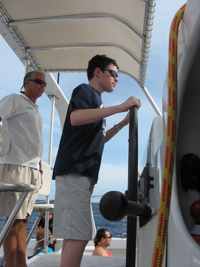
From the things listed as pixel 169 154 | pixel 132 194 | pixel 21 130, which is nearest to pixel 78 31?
pixel 21 130

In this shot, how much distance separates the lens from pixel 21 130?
1.93 metres

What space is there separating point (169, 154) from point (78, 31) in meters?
2.52

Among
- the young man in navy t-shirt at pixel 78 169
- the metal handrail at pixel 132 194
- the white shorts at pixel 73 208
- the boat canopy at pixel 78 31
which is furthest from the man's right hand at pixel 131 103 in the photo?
the boat canopy at pixel 78 31

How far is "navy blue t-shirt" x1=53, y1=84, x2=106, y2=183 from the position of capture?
4.08ft

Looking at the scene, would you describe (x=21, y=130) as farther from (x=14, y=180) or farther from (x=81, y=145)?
(x=81, y=145)

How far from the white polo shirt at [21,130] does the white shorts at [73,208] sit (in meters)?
0.73

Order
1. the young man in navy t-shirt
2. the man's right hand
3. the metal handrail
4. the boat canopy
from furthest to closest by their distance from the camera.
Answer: the boat canopy
the young man in navy t-shirt
the man's right hand
the metal handrail

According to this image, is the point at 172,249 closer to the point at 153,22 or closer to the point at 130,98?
the point at 130,98

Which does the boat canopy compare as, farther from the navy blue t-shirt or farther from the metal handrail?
the metal handrail

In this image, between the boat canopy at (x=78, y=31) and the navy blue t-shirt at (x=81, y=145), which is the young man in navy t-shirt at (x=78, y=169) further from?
the boat canopy at (x=78, y=31)

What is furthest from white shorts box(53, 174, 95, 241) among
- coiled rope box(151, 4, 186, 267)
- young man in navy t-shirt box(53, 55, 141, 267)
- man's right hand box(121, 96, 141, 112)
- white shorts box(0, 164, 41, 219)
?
coiled rope box(151, 4, 186, 267)

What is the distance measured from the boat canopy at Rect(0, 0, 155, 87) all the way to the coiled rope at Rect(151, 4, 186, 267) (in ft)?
5.99

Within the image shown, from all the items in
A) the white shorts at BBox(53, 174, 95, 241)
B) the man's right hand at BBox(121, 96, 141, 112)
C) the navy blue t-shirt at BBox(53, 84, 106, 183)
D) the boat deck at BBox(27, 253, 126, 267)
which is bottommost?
the boat deck at BBox(27, 253, 126, 267)

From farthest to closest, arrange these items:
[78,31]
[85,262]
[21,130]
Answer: [78,31]
[85,262]
[21,130]
